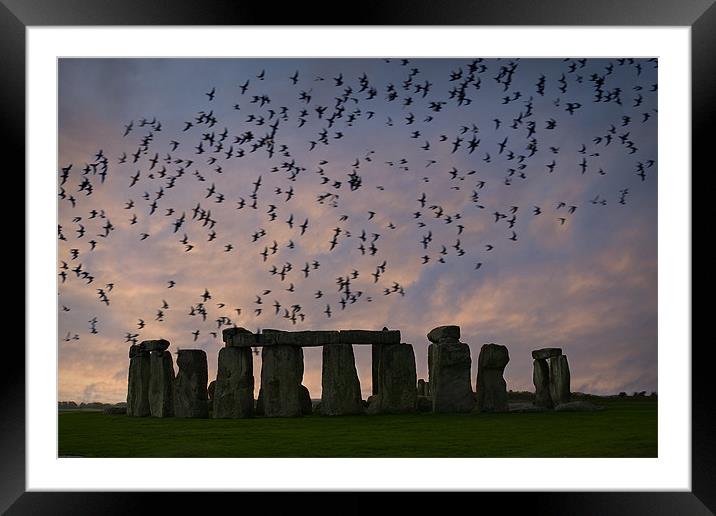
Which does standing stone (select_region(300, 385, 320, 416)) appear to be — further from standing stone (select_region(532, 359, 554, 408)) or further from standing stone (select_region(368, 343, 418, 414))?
standing stone (select_region(532, 359, 554, 408))

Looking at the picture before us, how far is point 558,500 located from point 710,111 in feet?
8.86

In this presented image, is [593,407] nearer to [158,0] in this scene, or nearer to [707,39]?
[707,39]

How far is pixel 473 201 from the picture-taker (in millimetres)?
13133

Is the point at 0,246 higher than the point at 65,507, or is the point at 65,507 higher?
the point at 0,246

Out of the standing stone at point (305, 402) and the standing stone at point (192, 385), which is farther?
the standing stone at point (305, 402)

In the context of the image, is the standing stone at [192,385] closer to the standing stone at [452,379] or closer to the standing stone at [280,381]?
the standing stone at [280,381]

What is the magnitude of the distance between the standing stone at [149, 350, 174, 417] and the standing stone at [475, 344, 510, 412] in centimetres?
472

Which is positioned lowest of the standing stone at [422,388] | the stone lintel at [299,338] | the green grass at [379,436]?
the standing stone at [422,388]

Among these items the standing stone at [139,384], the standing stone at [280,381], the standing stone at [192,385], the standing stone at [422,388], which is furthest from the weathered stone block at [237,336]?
the standing stone at [422,388]

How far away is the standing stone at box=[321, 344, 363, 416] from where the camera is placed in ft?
39.8

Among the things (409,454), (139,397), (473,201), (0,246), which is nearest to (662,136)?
(409,454)

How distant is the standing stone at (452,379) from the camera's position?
1219 centimetres

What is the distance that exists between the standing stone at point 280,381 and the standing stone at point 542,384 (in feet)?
12.6

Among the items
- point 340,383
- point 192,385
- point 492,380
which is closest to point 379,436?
point 340,383
